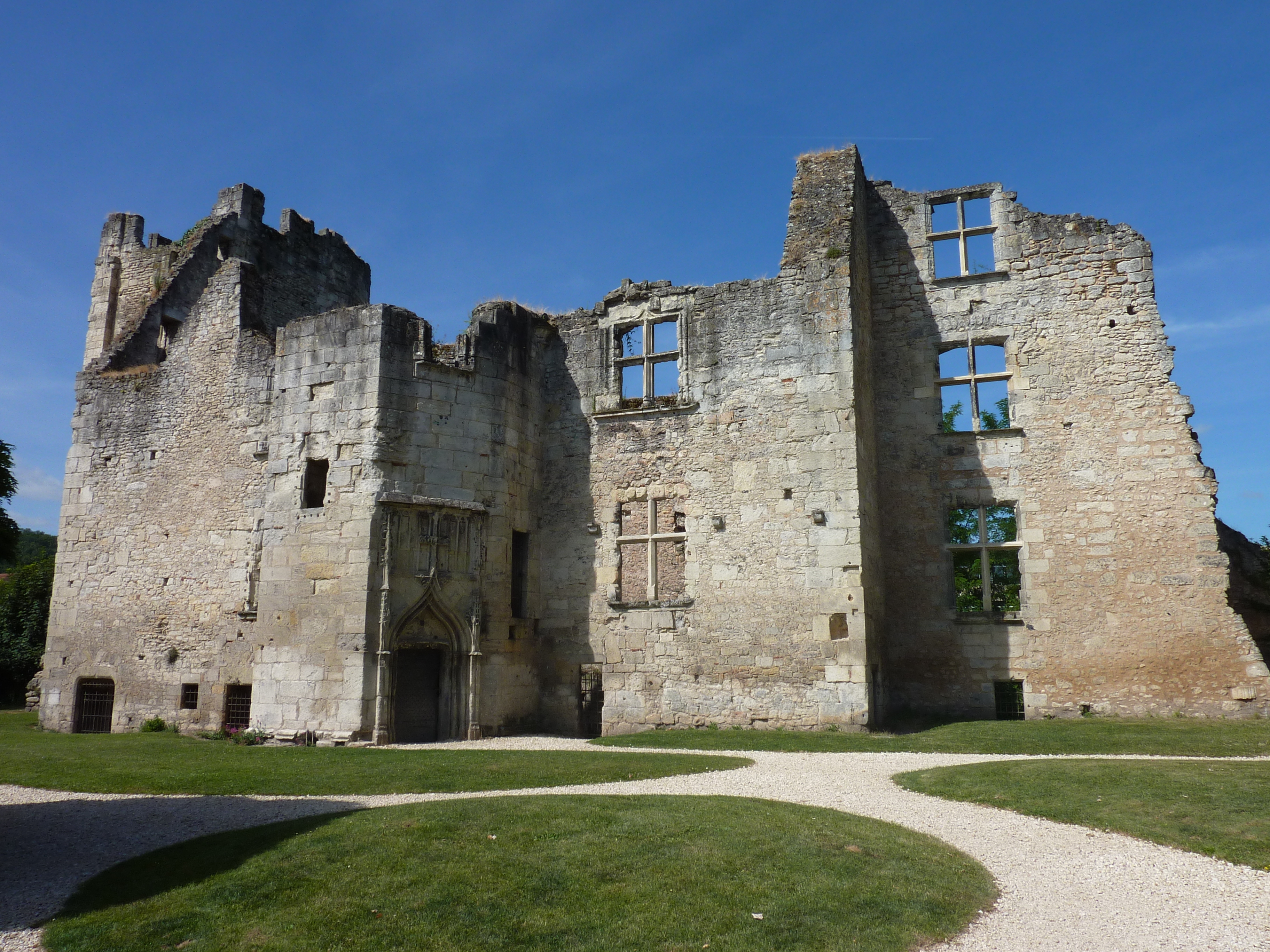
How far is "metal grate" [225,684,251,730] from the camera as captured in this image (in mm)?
16719

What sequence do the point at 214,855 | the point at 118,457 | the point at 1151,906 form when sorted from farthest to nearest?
1. the point at 118,457
2. the point at 214,855
3. the point at 1151,906

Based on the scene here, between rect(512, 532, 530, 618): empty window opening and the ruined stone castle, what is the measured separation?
0.07 meters

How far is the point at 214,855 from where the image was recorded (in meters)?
7.07

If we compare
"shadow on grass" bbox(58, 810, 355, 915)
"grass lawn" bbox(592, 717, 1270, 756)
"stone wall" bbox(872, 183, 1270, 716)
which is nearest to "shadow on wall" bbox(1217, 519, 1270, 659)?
"stone wall" bbox(872, 183, 1270, 716)

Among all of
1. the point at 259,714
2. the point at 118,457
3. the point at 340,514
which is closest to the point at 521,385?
the point at 340,514

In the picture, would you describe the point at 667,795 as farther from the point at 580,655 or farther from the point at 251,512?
the point at 251,512

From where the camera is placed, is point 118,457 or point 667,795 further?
point 118,457

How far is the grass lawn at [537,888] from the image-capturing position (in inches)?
219

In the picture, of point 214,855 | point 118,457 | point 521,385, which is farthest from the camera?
point 118,457

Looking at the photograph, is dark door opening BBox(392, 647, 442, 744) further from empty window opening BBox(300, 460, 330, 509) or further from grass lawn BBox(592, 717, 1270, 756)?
empty window opening BBox(300, 460, 330, 509)

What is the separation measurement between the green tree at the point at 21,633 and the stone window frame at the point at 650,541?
54.5ft

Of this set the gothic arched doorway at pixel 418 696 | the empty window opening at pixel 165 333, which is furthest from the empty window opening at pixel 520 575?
the empty window opening at pixel 165 333

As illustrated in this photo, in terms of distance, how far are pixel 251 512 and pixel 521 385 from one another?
5403 millimetres

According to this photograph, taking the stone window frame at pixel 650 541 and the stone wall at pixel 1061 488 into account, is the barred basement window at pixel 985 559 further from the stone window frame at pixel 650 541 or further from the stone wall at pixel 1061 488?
the stone window frame at pixel 650 541
